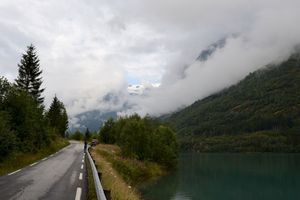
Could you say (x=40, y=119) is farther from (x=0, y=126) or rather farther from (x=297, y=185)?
(x=297, y=185)

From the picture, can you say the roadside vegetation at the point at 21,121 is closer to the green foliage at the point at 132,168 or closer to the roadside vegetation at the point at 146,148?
the green foliage at the point at 132,168

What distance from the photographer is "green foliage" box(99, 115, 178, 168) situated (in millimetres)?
79500

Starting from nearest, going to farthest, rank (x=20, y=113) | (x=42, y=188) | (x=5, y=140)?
(x=42, y=188)
(x=5, y=140)
(x=20, y=113)

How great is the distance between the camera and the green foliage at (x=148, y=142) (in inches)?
3130

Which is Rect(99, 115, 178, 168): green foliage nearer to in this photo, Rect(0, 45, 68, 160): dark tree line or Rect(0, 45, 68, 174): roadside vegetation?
Rect(0, 45, 68, 160): dark tree line

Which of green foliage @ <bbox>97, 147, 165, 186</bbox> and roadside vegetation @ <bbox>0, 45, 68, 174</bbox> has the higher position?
roadside vegetation @ <bbox>0, 45, 68, 174</bbox>

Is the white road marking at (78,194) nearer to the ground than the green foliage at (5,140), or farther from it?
nearer to the ground

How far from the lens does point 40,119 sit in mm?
48188

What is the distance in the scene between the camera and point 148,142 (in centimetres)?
8369

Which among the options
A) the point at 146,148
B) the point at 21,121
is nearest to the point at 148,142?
the point at 146,148

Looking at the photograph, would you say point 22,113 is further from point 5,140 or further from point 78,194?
point 78,194

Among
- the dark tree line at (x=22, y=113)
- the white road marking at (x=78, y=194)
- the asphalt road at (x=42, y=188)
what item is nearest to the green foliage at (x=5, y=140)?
the dark tree line at (x=22, y=113)

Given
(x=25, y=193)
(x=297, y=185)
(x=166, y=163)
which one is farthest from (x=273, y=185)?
(x=25, y=193)

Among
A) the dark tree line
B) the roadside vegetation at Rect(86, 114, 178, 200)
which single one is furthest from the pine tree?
the roadside vegetation at Rect(86, 114, 178, 200)
